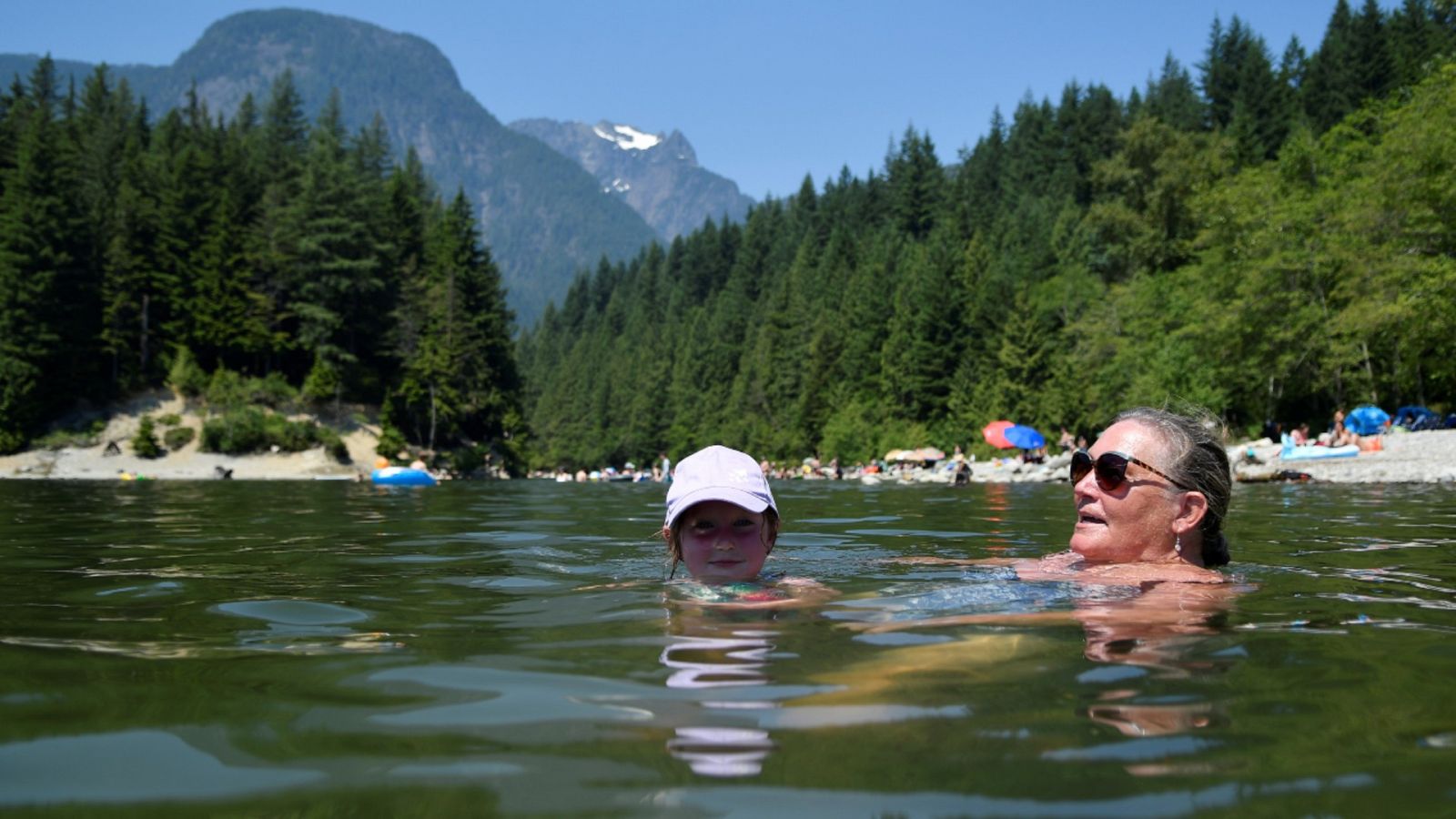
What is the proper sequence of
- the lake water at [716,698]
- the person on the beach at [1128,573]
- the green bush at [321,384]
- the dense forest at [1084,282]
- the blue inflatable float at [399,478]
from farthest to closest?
1. the green bush at [321,384]
2. the dense forest at [1084,282]
3. the blue inflatable float at [399,478]
4. the person on the beach at [1128,573]
5. the lake water at [716,698]

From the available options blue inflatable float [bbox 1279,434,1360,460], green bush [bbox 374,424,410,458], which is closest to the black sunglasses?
blue inflatable float [bbox 1279,434,1360,460]

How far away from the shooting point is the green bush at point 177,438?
46.5 m

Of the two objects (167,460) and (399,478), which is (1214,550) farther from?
(167,460)

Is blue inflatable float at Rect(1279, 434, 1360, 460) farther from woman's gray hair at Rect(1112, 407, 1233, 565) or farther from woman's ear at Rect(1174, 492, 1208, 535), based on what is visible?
woman's ear at Rect(1174, 492, 1208, 535)

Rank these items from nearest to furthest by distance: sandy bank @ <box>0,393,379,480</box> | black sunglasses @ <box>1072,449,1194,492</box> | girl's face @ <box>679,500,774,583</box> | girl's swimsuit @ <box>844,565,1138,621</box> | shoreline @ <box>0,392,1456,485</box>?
girl's swimsuit @ <box>844,565,1138,621</box>, black sunglasses @ <box>1072,449,1194,492</box>, girl's face @ <box>679,500,774,583</box>, shoreline @ <box>0,392,1456,485</box>, sandy bank @ <box>0,393,379,480</box>

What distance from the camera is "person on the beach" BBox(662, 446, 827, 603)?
4602mm

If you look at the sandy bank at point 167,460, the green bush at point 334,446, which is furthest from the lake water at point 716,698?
the green bush at point 334,446

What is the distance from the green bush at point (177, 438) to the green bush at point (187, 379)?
3599mm

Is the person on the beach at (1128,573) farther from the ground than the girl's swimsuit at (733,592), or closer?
farther from the ground

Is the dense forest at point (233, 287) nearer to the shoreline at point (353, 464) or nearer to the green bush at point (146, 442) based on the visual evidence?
the shoreline at point (353, 464)

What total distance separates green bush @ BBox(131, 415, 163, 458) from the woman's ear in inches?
1914

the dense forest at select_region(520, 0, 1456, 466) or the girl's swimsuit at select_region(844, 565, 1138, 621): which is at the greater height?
the dense forest at select_region(520, 0, 1456, 466)

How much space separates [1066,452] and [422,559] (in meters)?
32.2

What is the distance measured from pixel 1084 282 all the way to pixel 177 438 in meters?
50.4
